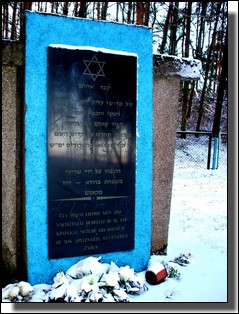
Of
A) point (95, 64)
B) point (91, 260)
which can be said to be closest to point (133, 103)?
point (95, 64)

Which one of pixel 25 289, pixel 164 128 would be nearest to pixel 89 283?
pixel 25 289

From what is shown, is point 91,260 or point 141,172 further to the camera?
point 141,172

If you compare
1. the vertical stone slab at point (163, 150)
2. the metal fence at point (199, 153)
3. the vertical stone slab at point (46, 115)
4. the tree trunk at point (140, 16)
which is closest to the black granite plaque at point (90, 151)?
the vertical stone slab at point (46, 115)

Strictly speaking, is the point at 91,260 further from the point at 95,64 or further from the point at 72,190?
the point at 95,64

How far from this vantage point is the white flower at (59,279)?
2484 mm

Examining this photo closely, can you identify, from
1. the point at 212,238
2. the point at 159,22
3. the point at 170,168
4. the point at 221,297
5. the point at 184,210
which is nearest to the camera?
the point at 221,297

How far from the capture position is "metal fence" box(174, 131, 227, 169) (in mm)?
10430

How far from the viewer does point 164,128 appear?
3205mm

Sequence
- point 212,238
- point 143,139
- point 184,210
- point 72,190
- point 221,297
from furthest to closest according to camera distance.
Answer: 1. point 184,210
2. point 212,238
3. point 143,139
4. point 72,190
5. point 221,297

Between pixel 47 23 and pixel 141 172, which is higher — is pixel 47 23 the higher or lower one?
the higher one

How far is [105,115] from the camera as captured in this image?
109 inches

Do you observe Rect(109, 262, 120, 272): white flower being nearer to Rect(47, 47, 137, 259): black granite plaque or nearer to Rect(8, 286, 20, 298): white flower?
Rect(47, 47, 137, 259): black granite plaque

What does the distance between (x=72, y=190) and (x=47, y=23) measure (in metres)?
1.30

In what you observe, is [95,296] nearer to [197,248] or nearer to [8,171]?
[8,171]
